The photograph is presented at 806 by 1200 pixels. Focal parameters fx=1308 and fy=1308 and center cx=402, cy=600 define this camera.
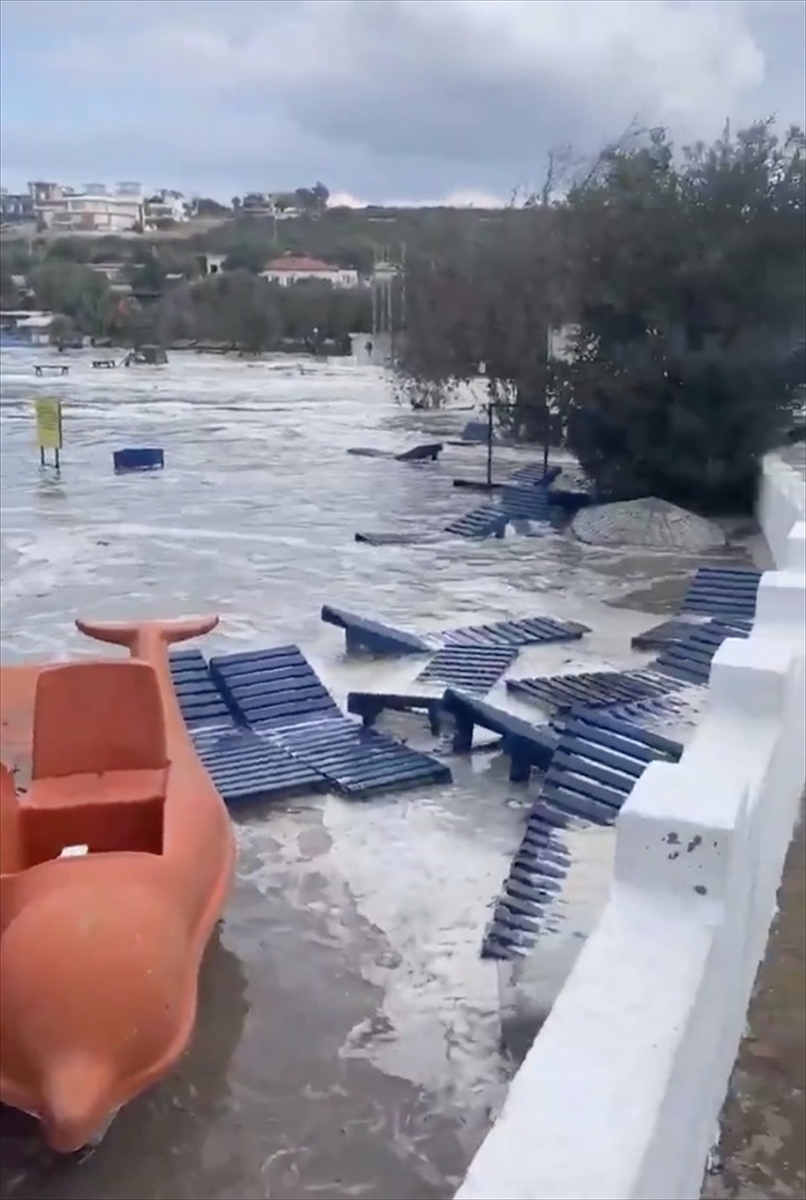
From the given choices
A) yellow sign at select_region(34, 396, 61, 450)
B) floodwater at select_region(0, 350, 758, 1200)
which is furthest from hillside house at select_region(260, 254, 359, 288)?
floodwater at select_region(0, 350, 758, 1200)

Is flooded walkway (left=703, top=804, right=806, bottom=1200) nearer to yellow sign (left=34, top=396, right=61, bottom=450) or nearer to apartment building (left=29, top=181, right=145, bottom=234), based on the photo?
yellow sign (left=34, top=396, right=61, bottom=450)

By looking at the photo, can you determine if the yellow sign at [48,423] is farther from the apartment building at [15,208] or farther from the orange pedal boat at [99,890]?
the apartment building at [15,208]

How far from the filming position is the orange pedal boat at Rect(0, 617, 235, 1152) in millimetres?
4789

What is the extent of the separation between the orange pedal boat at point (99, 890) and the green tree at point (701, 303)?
1353 centimetres

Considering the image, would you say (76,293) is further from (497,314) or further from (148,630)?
(148,630)

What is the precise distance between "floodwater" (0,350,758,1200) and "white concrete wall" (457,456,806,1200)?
1.25 meters

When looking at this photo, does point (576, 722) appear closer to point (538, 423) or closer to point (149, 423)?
point (538, 423)

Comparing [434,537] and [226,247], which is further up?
[226,247]

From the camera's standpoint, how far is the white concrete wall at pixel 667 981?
10.4 feet

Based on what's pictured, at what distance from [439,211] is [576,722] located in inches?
1709

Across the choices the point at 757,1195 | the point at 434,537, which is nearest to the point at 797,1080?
the point at 757,1195

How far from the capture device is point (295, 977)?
6539 mm

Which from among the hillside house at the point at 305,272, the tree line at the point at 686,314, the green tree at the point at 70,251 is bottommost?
the tree line at the point at 686,314

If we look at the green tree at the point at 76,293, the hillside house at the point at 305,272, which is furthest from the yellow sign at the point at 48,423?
the hillside house at the point at 305,272
